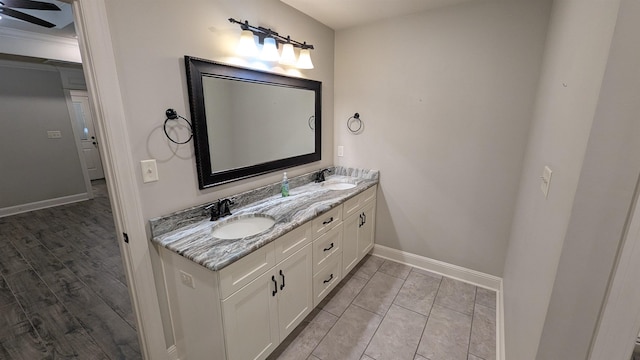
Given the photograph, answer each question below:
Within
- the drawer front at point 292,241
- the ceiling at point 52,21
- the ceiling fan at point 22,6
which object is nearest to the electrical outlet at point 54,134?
the ceiling at point 52,21

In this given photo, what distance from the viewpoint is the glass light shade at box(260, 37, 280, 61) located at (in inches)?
72.7

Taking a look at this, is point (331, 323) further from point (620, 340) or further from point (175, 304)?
point (620, 340)

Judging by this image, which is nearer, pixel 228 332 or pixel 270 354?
pixel 228 332

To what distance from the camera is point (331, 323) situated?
193 cm

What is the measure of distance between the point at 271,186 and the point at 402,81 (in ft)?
5.11

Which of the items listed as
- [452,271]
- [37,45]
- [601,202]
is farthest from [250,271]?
[37,45]

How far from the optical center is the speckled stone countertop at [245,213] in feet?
4.13

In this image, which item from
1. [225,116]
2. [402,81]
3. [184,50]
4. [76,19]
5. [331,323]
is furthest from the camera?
[402,81]

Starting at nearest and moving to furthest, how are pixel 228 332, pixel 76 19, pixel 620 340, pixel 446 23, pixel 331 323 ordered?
pixel 620 340
pixel 76 19
pixel 228 332
pixel 331 323
pixel 446 23

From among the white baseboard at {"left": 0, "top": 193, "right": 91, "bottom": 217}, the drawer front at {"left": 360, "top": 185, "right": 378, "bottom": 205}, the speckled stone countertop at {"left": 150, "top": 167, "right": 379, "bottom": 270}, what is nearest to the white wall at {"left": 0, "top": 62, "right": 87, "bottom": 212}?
the white baseboard at {"left": 0, "top": 193, "right": 91, "bottom": 217}

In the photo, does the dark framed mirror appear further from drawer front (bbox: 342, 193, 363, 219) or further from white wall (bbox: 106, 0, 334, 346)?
drawer front (bbox: 342, 193, 363, 219)

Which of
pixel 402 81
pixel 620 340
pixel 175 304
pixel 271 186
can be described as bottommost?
pixel 175 304

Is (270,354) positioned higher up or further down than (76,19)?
further down

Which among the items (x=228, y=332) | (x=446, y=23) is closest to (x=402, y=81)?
(x=446, y=23)
